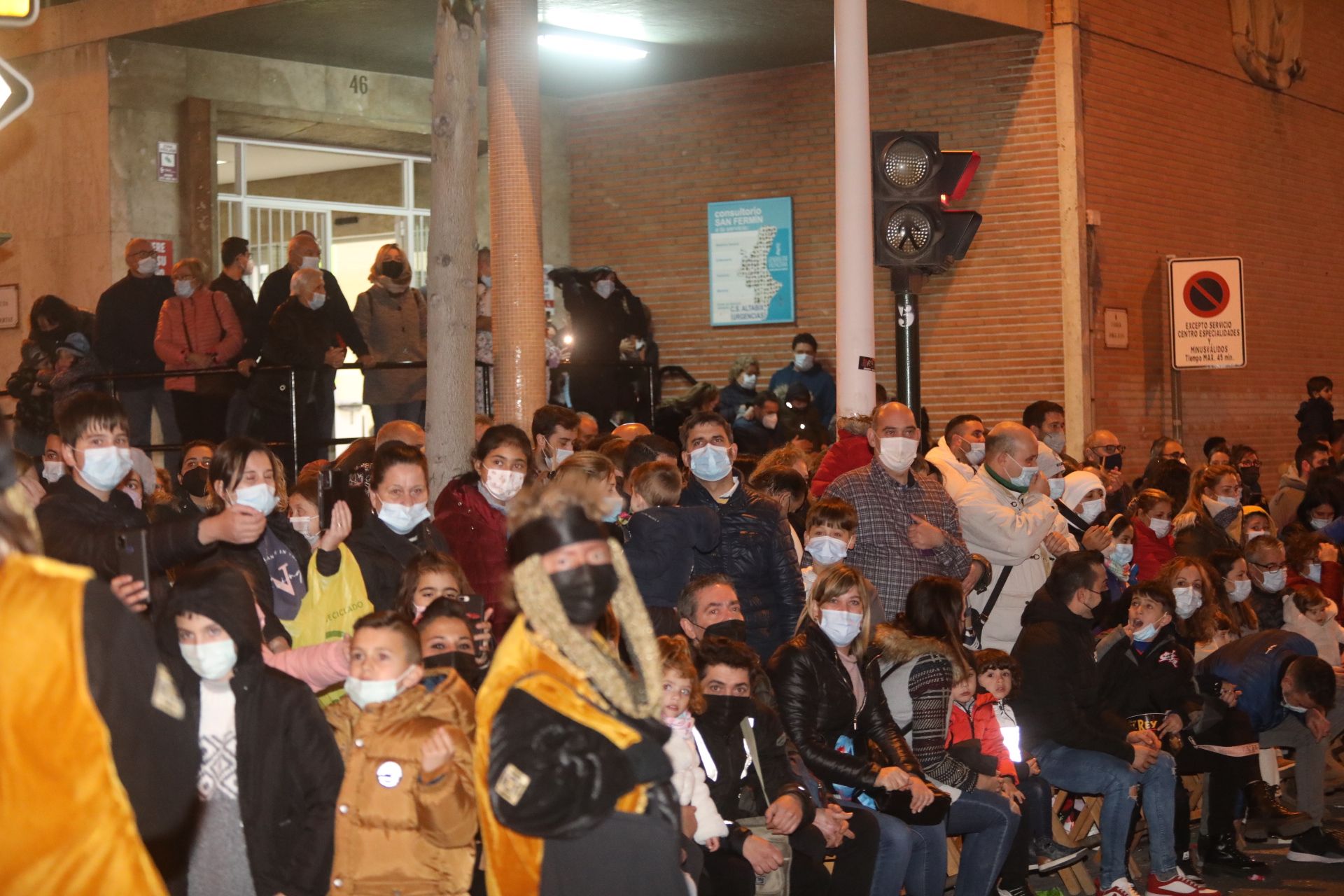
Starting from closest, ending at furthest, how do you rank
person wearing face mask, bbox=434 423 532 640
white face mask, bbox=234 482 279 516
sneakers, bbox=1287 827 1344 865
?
1. white face mask, bbox=234 482 279 516
2. person wearing face mask, bbox=434 423 532 640
3. sneakers, bbox=1287 827 1344 865

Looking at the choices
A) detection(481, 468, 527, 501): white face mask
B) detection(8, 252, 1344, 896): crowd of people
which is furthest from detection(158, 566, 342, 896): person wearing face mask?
detection(481, 468, 527, 501): white face mask

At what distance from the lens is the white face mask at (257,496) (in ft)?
19.4

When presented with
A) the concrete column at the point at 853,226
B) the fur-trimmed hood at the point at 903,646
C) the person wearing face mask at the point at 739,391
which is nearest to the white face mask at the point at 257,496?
the fur-trimmed hood at the point at 903,646

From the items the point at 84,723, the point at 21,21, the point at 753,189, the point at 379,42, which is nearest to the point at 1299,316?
the point at 753,189

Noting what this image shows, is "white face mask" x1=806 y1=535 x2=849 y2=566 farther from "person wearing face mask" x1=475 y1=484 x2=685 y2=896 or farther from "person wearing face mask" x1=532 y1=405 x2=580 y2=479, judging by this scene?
"person wearing face mask" x1=475 y1=484 x2=685 y2=896

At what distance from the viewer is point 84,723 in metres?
2.84

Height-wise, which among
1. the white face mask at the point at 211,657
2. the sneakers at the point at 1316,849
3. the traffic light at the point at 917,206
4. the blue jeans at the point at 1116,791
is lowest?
the sneakers at the point at 1316,849

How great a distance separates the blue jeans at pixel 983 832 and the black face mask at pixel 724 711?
1.49 meters

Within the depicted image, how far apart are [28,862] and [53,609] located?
1.45 feet

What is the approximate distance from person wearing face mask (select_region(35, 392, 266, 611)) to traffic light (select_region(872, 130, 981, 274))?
5.45m

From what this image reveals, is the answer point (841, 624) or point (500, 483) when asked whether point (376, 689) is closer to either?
point (500, 483)

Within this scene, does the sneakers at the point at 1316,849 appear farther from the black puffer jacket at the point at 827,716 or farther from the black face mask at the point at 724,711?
the black face mask at the point at 724,711

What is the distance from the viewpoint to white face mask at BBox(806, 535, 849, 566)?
315 inches

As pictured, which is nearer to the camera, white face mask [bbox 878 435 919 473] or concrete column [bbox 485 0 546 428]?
white face mask [bbox 878 435 919 473]
